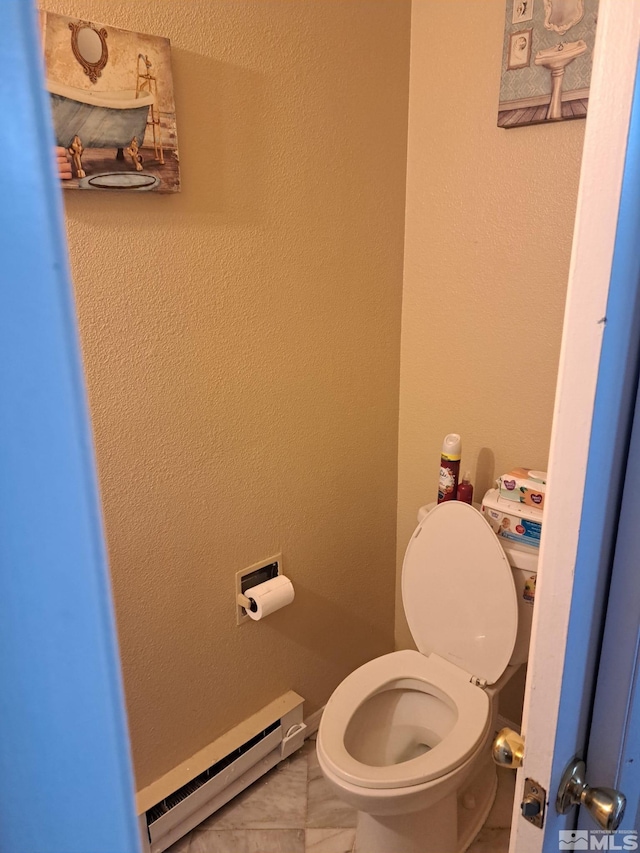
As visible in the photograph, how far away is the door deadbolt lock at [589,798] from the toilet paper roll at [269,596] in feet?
3.33

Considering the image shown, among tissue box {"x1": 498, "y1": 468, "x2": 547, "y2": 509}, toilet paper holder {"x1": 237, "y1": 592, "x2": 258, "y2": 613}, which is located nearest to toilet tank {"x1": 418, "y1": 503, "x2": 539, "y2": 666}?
tissue box {"x1": 498, "y1": 468, "x2": 547, "y2": 509}

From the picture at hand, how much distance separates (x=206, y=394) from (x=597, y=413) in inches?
41.6

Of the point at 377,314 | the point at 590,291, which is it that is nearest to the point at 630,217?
the point at 590,291

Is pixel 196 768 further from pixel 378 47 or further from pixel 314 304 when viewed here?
pixel 378 47

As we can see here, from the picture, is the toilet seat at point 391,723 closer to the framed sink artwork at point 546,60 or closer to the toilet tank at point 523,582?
the toilet tank at point 523,582

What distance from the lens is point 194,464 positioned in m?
1.49

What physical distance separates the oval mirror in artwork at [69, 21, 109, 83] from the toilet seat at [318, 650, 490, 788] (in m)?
1.50

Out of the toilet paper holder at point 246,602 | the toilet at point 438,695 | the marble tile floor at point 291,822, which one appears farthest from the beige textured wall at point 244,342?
the toilet at point 438,695

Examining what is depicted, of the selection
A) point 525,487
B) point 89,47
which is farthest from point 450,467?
point 89,47

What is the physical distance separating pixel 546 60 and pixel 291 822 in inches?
80.9

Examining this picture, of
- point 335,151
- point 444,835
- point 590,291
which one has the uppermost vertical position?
point 335,151

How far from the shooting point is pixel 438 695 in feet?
5.31

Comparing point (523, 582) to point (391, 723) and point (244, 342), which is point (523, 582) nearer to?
point (391, 723)

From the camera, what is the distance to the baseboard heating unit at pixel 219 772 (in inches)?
60.6
